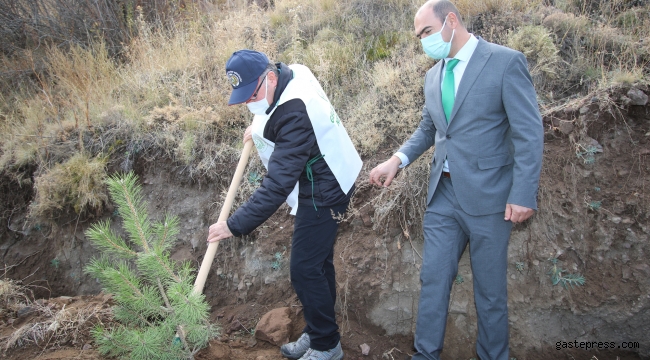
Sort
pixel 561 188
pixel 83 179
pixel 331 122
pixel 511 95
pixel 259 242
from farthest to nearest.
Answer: pixel 83 179 → pixel 259 242 → pixel 561 188 → pixel 331 122 → pixel 511 95

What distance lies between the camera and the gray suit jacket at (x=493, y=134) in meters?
2.54

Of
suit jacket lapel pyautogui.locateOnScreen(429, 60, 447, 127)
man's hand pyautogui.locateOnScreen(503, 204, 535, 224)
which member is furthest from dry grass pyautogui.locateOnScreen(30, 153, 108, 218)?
man's hand pyautogui.locateOnScreen(503, 204, 535, 224)

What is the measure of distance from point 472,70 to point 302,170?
1.14 metres

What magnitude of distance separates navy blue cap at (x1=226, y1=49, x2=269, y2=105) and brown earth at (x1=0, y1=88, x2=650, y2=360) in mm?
1568

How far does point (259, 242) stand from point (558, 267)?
2.49m

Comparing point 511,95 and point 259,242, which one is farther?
point 259,242

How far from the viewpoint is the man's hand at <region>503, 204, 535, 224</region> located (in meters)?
2.55

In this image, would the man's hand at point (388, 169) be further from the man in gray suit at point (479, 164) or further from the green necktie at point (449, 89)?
the green necktie at point (449, 89)

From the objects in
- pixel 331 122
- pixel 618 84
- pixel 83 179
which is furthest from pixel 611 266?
pixel 83 179

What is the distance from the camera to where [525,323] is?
368cm

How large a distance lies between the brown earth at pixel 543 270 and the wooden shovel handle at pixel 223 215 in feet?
2.44

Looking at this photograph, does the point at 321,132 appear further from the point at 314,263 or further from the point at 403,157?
the point at 314,263

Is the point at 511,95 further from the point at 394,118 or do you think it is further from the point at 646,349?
the point at 646,349

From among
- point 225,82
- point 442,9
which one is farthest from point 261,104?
point 225,82
